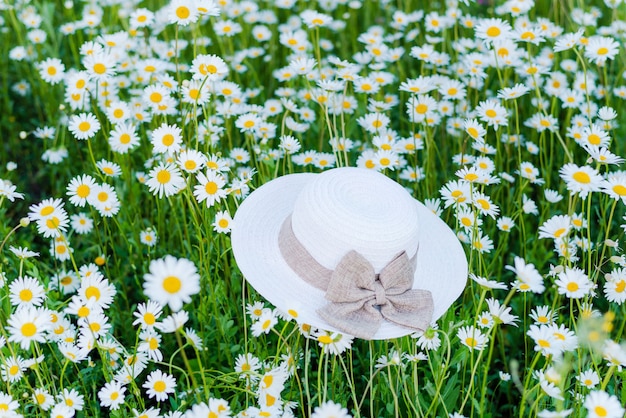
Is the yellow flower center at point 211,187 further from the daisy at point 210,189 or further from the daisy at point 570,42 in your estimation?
the daisy at point 570,42

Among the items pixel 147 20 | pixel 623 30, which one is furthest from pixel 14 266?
pixel 623 30

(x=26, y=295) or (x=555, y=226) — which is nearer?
(x=26, y=295)

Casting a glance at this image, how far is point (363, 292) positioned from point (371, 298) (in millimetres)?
33

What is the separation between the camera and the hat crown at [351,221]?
1.51 meters

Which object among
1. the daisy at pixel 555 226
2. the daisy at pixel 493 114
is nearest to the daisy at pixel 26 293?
the daisy at pixel 555 226

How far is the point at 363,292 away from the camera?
1513mm

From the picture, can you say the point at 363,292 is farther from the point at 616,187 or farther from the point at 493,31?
the point at 493,31

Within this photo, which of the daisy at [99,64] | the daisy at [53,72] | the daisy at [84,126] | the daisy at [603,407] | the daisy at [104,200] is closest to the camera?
the daisy at [603,407]

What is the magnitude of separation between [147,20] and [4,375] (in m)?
1.41

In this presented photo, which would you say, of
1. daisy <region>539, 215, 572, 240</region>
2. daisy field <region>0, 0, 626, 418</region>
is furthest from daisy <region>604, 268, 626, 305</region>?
daisy <region>539, 215, 572, 240</region>

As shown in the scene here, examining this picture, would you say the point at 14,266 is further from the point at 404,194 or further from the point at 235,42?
the point at 235,42

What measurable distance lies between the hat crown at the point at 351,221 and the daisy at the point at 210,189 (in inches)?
10.3

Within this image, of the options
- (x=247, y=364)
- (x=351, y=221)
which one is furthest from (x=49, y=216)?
(x=351, y=221)

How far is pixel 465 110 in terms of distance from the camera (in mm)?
2672
